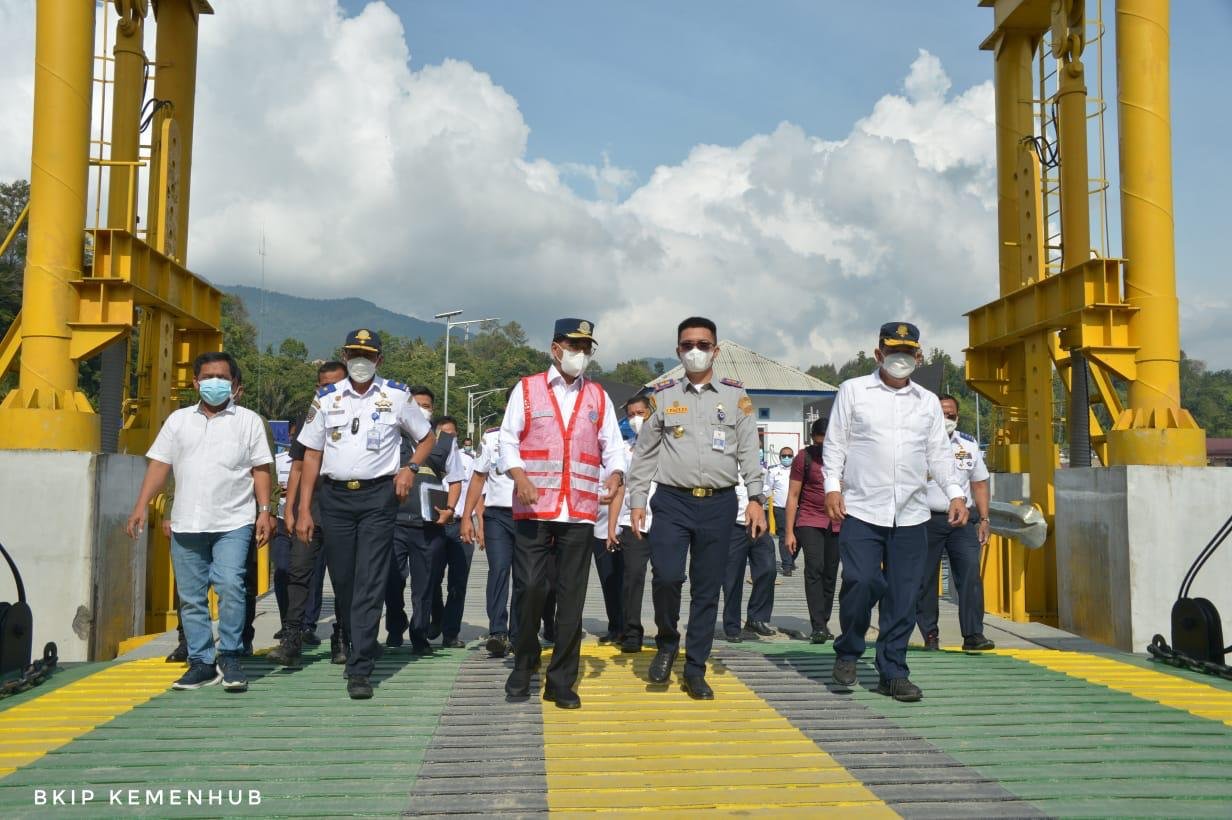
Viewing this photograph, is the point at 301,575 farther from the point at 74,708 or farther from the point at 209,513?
the point at 74,708

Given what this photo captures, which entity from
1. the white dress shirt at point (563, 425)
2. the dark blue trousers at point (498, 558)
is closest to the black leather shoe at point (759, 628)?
the dark blue trousers at point (498, 558)

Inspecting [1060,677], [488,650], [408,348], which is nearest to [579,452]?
[488,650]

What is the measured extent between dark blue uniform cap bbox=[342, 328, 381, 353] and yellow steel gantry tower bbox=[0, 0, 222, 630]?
8.53 ft

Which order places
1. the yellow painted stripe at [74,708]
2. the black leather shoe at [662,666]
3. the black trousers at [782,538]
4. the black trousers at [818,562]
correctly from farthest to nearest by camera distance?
1. the black trousers at [782,538]
2. the black trousers at [818,562]
3. the black leather shoe at [662,666]
4. the yellow painted stripe at [74,708]

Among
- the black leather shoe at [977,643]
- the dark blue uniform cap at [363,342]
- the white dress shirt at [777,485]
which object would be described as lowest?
the black leather shoe at [977,643]

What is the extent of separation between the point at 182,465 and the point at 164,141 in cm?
519

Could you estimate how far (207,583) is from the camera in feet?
20.7

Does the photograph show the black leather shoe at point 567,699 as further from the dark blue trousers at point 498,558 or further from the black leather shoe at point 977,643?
the black leather shoe at point 977,643

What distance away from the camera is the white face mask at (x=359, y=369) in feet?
20.8

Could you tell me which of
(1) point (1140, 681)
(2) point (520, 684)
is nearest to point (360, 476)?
(2) point (520, 684)

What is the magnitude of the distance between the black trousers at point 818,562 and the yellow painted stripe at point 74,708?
493 centimetres

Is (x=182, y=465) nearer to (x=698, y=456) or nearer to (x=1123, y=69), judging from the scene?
(x=698, y=456)

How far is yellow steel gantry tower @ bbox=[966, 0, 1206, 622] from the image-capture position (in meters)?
8.67

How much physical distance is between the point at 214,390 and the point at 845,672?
4.19m
